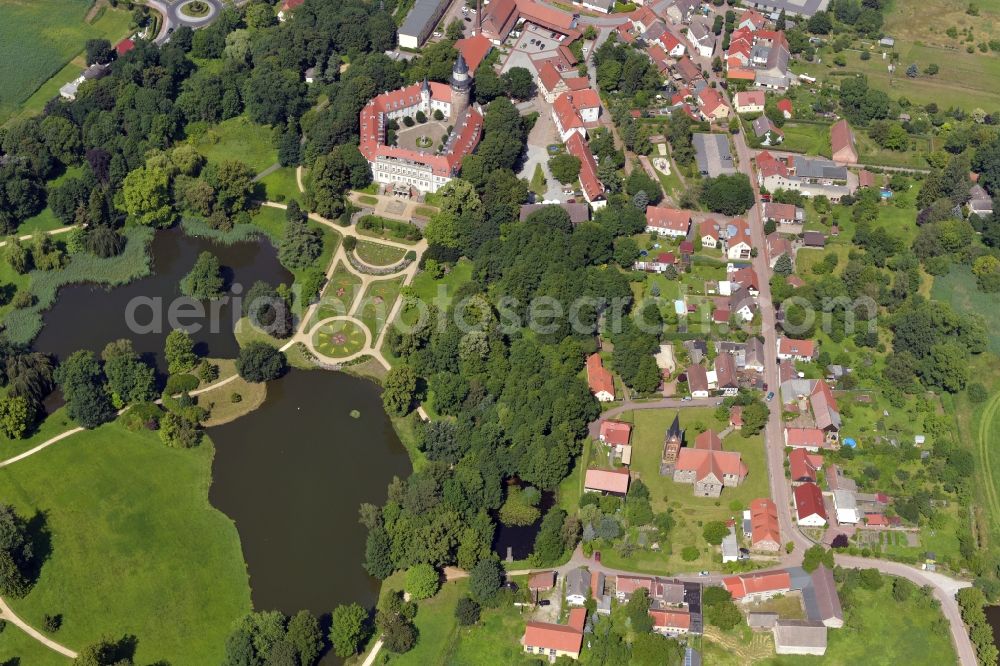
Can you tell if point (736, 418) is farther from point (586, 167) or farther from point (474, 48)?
point (474, 48)

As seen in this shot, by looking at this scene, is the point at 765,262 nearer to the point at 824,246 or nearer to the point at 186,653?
the point at 824,246

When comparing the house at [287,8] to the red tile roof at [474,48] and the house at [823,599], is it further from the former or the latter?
the house at [823,599]

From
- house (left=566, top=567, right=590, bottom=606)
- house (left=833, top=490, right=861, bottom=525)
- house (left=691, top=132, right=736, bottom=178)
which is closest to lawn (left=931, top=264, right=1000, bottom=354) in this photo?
house (left=691, top=132, right=736, bottom=178)

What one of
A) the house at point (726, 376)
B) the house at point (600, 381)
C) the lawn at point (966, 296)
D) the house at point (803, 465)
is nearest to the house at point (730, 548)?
the house at point (803, 465)

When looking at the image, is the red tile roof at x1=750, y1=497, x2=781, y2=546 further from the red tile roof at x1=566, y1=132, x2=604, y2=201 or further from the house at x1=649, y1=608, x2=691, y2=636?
the red tile roof at x1=566, y1=132, x2=604, y2=201

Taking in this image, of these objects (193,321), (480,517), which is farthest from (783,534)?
(193,321)
